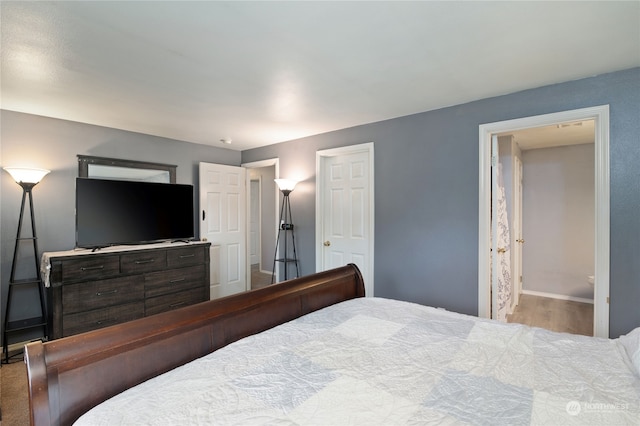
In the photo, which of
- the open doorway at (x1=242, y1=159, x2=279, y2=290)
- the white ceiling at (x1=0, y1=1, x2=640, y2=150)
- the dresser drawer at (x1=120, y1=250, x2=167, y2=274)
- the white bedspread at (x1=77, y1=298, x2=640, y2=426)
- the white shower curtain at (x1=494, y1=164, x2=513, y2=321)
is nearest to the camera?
the white bedspread at (x1=77, y1=298, x2=640, y2=426)

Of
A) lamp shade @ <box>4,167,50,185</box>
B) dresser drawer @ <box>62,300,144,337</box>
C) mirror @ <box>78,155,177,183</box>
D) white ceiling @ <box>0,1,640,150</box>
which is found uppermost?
white ceiling @ <box>0,1,640,150</box>

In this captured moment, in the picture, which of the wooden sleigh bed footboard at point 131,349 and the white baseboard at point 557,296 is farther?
the white baseboard at point 557,296

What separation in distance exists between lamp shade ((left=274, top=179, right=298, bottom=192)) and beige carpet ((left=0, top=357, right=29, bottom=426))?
298 centimetres

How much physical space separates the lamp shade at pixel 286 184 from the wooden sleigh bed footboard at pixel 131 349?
7.82 feet

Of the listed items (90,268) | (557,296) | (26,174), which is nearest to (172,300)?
(90,268)

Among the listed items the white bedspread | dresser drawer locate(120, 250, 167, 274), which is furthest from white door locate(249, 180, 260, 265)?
the white bedspread

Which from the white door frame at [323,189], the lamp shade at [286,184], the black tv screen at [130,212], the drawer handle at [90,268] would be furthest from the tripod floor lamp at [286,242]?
the drawer handle at [90,268]

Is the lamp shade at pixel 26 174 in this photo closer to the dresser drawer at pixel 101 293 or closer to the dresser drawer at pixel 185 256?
the dresser drawer at pixel 101 293

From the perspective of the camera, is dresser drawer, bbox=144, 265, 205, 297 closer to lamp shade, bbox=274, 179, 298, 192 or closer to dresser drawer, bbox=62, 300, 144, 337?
dresser drawer, bbox=62, 300, 144, 337

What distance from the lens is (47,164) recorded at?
3.17 meters

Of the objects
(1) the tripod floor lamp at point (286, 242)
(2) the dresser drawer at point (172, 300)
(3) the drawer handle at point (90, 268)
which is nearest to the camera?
(3) the drawer handle at point (90, 268)

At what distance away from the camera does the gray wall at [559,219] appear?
14.4 ft

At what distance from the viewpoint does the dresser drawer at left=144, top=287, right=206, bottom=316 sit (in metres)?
3.28

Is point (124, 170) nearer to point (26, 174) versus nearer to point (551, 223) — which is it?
point (26, 174)
